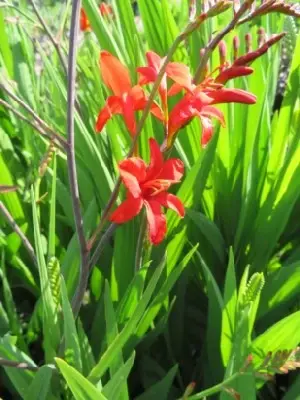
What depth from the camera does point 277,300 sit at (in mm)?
890

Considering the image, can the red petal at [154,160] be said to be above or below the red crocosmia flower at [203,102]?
below

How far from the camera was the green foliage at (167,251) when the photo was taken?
2.48 feet

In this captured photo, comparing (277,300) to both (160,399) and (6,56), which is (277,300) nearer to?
(160,399)

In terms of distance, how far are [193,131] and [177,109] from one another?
403mm

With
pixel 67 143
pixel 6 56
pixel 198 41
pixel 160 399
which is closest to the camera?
pixel 67 143

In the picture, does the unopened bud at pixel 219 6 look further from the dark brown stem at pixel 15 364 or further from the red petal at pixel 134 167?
the dark brown stem at pixel 15 364

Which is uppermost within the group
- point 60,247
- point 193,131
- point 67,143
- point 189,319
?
point 67,143

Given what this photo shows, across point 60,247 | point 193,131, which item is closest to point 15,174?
point 60,247

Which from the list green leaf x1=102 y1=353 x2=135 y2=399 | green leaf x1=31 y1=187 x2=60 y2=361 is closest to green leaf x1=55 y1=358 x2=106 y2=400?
green leaf x1=102 y1=353 x2=135 y2=399

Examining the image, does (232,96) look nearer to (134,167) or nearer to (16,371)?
(134,167)

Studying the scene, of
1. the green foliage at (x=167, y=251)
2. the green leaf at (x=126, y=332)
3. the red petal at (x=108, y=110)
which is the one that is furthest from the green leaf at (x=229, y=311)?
the red petal at (x=108, y=110)

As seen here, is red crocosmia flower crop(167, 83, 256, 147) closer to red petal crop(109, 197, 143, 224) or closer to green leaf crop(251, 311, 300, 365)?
red petal crop(109, 197, 143, 224)

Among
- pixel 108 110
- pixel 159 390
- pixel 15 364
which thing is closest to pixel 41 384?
pixel 15 364

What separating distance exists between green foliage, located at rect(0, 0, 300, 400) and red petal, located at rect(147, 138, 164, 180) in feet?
0.47
